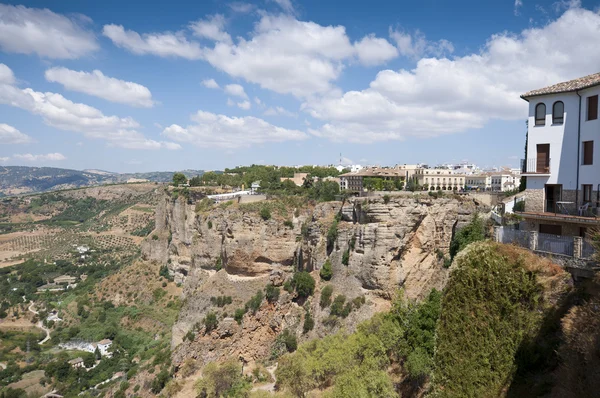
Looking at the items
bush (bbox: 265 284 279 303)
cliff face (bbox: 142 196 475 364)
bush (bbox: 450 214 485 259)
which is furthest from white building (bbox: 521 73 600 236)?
bush (bbox: 265 284 279 303)

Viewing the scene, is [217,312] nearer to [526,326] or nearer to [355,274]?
[355,274]

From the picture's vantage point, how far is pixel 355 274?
26250 millimetres

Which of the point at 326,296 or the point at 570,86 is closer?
the point at 570,86

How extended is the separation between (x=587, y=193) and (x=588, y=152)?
1.42m

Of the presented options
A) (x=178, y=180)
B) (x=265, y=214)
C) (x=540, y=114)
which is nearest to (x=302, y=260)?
(x=265, y=214)

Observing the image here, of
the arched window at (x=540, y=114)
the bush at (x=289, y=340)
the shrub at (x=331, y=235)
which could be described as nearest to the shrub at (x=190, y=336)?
the bush at (x=289, y=340)

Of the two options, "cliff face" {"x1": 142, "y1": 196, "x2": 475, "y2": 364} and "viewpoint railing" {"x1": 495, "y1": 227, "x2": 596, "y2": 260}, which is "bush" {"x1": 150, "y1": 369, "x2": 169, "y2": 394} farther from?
"viewpoint railing" {"x1": 495, "y1": 227, "x2": 596, "y2": 260}

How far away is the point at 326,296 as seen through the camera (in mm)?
26844

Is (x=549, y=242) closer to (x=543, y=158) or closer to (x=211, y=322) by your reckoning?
(x=543, y=158)

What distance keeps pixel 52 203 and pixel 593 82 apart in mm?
157068

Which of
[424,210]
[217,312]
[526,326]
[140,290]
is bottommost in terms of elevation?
[140,290]

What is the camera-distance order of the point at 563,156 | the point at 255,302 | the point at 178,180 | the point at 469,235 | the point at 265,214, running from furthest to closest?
the point at 178,180, the point at 265,214, the point at 255,302, the point at 469,235, the point at 563,156

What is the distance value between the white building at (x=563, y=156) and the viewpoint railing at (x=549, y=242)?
0.99 metres

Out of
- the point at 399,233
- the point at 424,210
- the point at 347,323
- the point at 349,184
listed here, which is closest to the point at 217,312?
the point at 347,323
